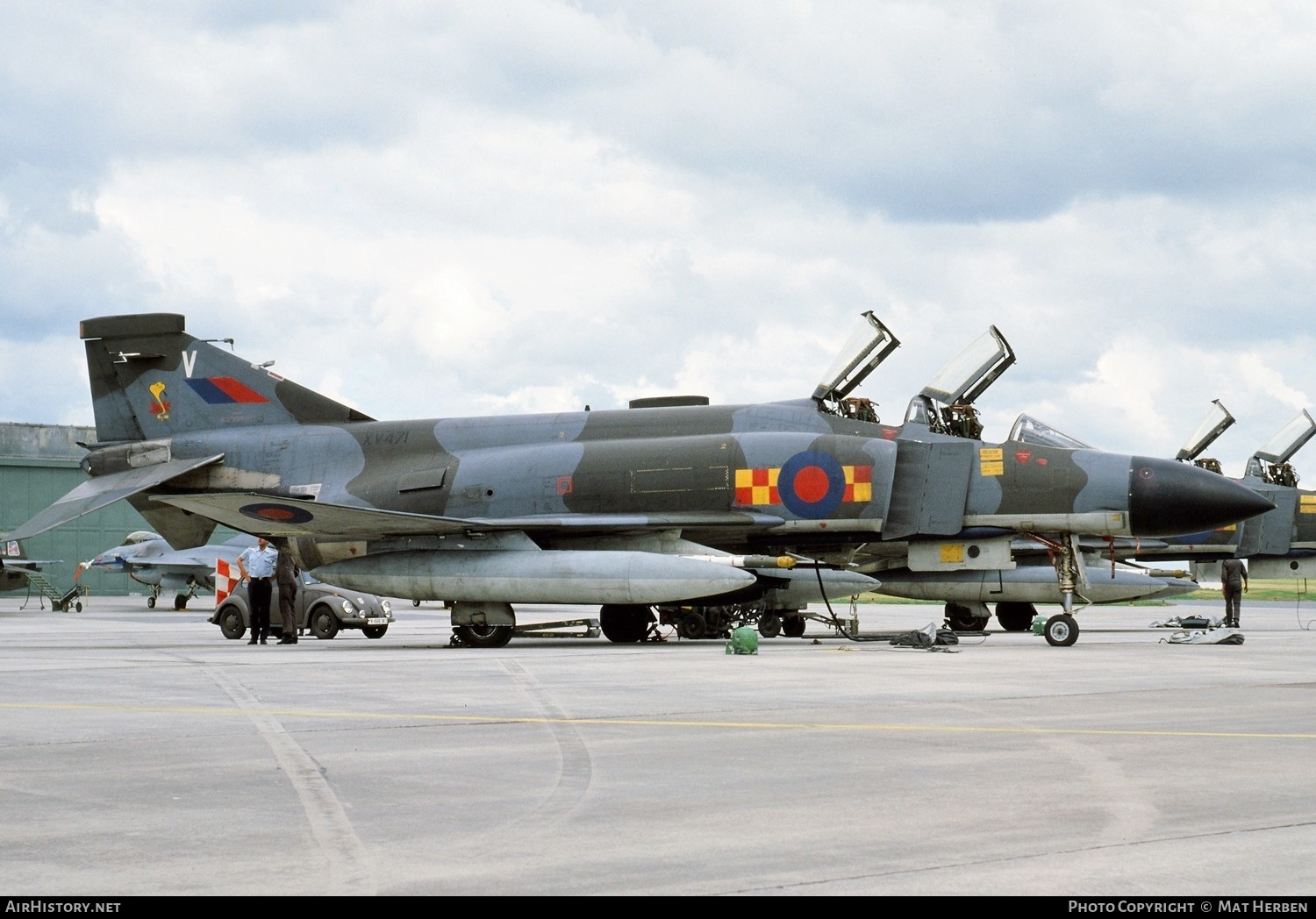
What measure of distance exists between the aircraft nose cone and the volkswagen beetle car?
1090cm

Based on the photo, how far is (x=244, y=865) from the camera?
4.38 m

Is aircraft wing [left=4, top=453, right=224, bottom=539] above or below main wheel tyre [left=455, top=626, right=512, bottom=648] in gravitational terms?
above

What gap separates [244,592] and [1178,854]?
730 inches

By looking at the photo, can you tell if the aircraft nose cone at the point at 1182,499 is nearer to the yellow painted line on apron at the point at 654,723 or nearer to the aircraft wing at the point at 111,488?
the yellow painted line on apron at the point at 654,723

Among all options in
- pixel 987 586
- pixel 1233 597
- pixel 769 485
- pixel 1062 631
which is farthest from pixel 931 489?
pixel 1233 597

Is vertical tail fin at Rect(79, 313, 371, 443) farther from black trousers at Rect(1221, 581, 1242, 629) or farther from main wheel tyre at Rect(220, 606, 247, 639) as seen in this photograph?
black trousers at Rect(1221, 581, 1242, 629)

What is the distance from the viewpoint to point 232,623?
21.2 m

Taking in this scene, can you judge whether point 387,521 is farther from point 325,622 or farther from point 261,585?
point 325,622

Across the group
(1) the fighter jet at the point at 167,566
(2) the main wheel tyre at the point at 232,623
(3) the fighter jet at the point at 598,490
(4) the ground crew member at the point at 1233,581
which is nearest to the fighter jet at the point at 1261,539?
(4) the ground crew member at the point at 1233,581

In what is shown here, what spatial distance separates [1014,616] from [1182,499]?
7571 millimetres

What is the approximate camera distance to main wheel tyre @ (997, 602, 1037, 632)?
971 inches

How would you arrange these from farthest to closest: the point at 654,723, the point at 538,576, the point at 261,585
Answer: the point at 261,585 → the point at 538,576 → the point at 654,723

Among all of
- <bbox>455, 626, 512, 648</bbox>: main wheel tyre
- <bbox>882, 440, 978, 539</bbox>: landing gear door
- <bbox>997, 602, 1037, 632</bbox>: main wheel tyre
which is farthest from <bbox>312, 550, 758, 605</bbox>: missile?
<bbox>997, 602, 1037, 632</bbox>: main wheel tyre

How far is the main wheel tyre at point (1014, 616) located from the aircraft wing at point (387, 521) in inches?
291
